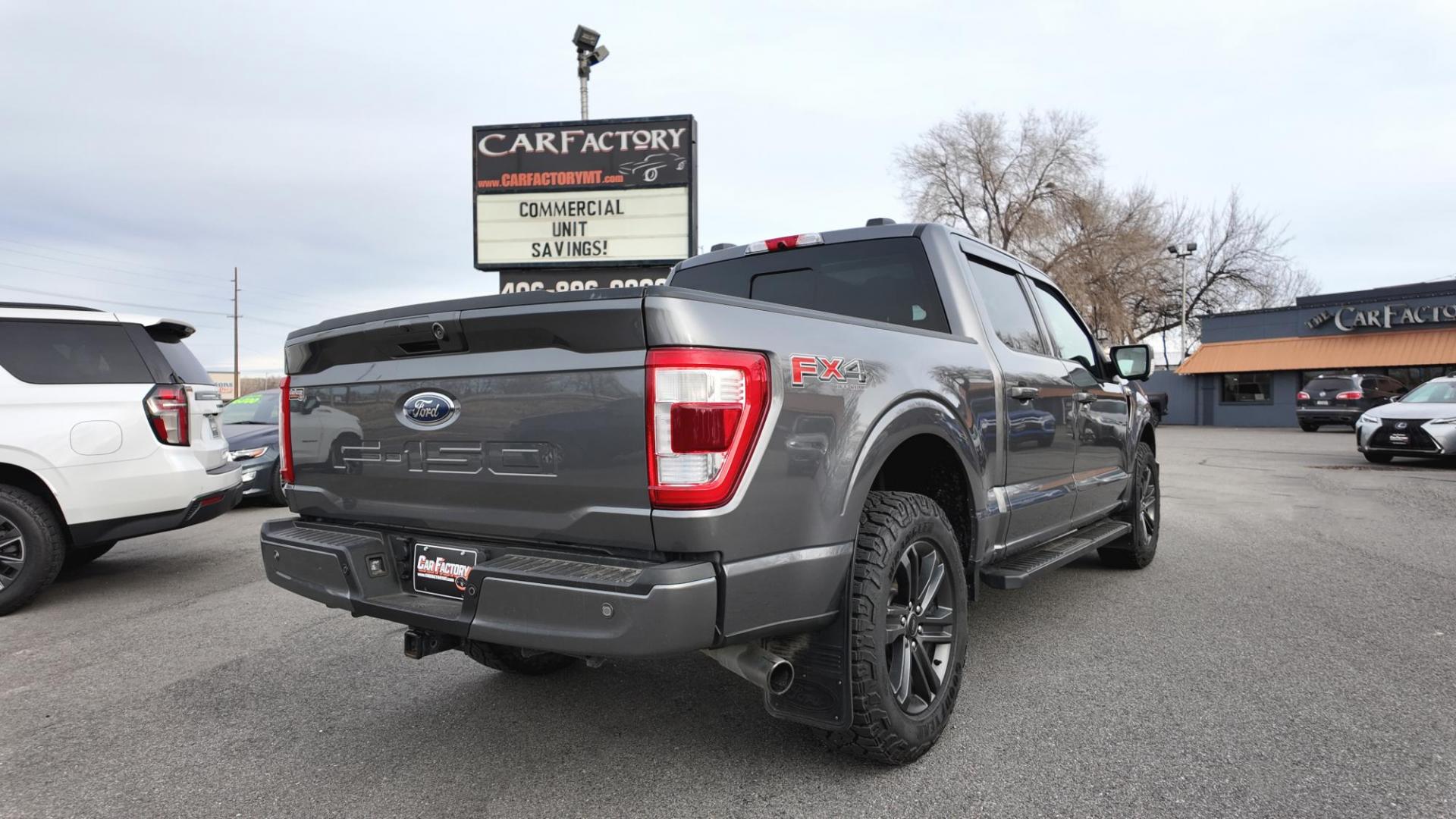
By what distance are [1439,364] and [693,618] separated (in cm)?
3518

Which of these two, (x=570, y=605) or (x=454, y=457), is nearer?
(x=570, y=605)

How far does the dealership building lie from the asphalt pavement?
30.3 m

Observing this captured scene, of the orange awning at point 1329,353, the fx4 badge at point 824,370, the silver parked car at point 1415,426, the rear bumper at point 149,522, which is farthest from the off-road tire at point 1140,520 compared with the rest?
the orange awning at point 1329,353

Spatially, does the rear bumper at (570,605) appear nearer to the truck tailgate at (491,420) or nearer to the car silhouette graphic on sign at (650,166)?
the truck tailgate at (491,420)

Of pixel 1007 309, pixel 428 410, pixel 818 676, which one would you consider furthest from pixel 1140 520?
pixel 428 410

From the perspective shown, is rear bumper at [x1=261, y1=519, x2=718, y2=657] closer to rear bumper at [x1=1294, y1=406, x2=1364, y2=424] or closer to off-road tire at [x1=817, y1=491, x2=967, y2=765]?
off-road tire at [x1=817, y1=491, x2=967, y2=765]

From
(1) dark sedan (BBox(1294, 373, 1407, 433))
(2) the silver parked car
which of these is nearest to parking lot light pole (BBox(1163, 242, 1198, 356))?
(1) dark sedan (BBox(1294, 373, 1407, 433))

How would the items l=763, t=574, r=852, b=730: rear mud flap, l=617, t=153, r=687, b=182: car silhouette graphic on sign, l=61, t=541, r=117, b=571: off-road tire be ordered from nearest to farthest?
l=763, t=574, r=852, b=730: rear mud flap < l=61, t=541, r=117, b=571: off-road tire < l=617, t=153, r=687, b=182: car silhouette graphic on sign

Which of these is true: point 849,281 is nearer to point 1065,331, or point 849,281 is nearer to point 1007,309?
point 1007,309

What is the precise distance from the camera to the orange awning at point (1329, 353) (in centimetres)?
2867

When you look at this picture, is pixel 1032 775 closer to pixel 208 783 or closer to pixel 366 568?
pixel 366 568

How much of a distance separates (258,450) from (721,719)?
811 centimetres

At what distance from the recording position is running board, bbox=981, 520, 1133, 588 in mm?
3371

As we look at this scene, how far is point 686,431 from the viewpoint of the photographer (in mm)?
2145
